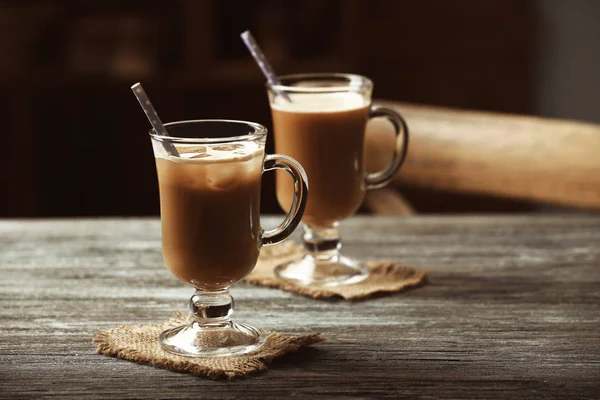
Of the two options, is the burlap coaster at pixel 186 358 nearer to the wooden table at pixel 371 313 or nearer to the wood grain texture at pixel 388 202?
the wooden table at pixel 371 313

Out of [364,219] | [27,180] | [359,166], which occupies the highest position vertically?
[359,166]

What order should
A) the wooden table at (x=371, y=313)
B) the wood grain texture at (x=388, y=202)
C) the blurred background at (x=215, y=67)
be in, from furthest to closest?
the blurred background at (x=215, y=67)
the wood grain texture at (x=388, y=202)
the wooden table at (x=371, y=313)

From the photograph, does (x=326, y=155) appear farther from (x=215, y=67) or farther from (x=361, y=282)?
(x=215, y=67)

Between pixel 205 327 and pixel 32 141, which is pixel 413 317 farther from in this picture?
pixel 32 141

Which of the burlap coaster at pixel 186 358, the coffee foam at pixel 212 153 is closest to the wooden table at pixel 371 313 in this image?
the burlap coaster at pixel 186 358

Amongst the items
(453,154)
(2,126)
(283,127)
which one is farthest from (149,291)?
(2,126)

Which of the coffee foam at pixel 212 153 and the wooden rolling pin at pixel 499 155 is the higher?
the coffee foam at pixel 212 153

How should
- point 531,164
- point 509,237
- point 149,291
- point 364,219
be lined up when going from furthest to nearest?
point 531,164
point 364,219
point 509,237
point 149,291
